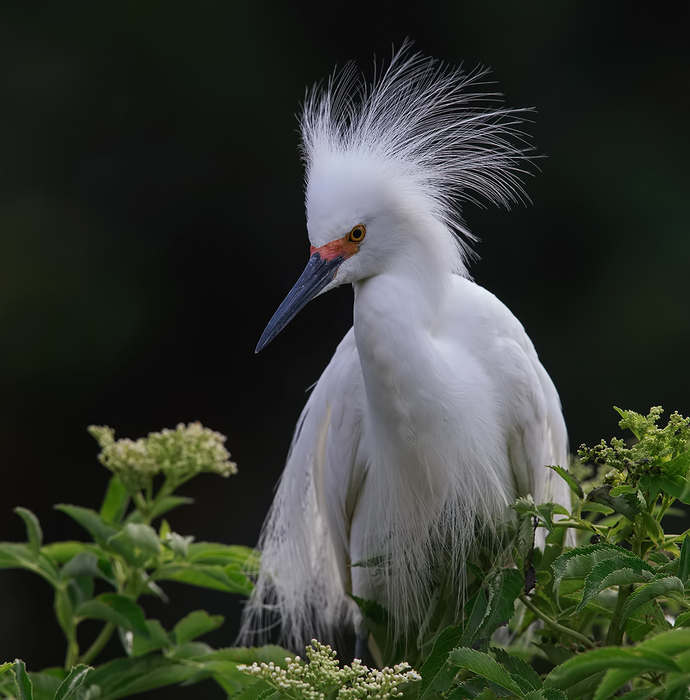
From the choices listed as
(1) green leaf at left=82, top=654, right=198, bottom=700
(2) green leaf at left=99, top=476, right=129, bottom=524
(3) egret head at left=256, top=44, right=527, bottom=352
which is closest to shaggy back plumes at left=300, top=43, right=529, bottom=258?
(3) egret head at left=256, top=44, right=527, bottom=352

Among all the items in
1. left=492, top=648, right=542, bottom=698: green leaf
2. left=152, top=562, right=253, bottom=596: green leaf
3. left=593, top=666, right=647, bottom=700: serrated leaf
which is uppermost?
left=152, top=562, right=253, bottom=596: green leaf

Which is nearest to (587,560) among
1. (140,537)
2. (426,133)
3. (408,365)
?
(408,365)

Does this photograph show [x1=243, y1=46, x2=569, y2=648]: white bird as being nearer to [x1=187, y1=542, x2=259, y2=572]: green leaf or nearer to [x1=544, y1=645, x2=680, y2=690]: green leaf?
[x1=187, y1=542, x2=259, y2=572]: green leaf

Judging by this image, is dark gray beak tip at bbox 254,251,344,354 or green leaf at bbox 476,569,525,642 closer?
green leaf at bbox 476,569,525,642

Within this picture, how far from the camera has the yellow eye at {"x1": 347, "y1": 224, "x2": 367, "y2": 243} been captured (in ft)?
2.80

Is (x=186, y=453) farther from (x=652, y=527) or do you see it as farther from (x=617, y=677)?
(x=617, y=677)

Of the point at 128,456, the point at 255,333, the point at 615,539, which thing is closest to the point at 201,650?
the point at 128,456

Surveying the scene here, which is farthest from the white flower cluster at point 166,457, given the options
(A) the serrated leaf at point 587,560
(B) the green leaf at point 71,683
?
(A) the serrated leaf at point 587,560

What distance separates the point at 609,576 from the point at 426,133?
619mm

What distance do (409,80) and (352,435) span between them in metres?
0.44

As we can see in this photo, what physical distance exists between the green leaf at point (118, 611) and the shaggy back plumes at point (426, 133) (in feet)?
1.62

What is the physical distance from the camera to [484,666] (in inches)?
19.5

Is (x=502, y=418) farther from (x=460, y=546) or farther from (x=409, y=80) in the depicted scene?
(x=409, y=80)

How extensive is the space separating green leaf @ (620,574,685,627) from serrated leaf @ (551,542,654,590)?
18 mm
